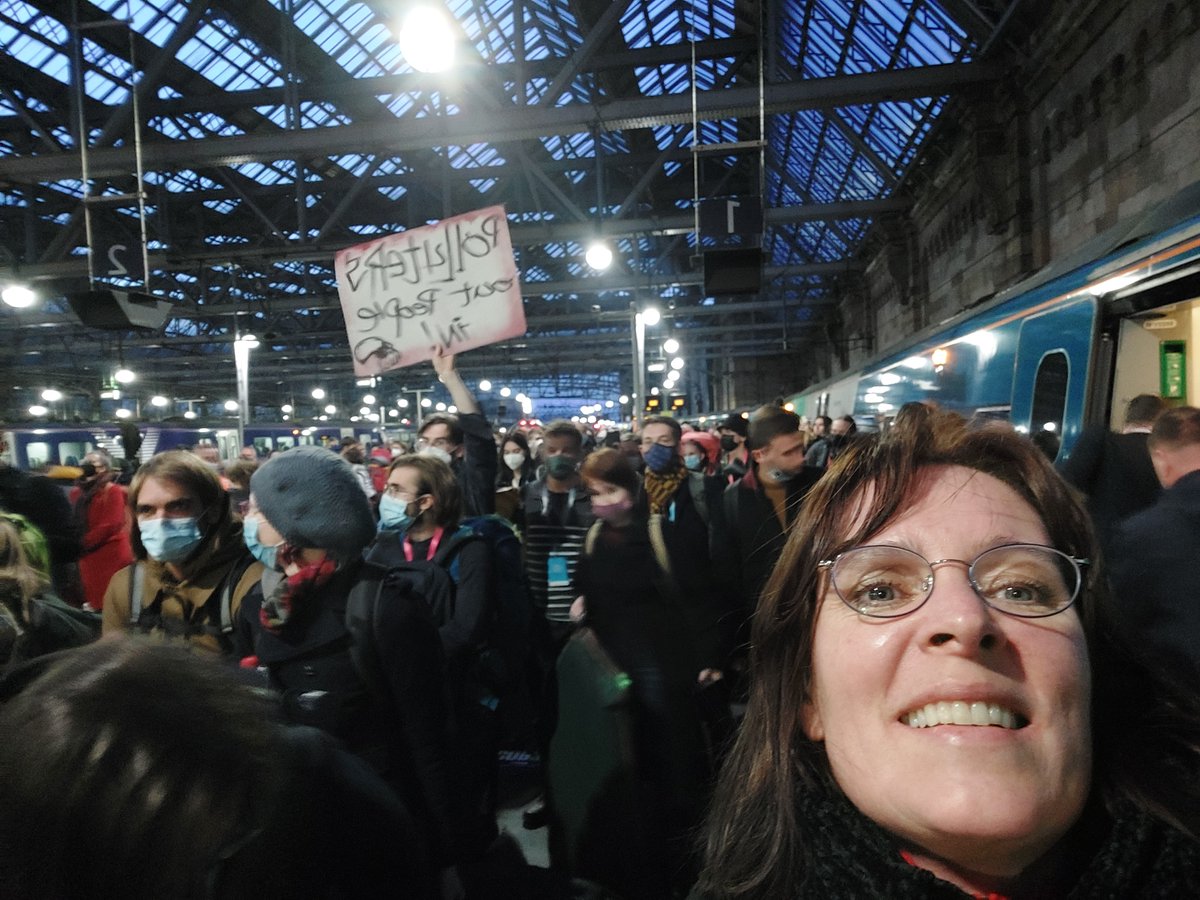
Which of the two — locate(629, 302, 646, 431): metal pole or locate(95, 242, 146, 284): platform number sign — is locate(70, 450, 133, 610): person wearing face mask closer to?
locate(95, 242, 146, 284): platform number sign

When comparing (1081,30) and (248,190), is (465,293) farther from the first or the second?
(248,190)

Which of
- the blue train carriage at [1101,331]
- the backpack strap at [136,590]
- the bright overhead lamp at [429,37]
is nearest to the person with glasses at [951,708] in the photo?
the backpack strap at [136,590]

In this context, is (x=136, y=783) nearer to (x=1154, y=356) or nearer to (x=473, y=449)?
(x=473, y=449)

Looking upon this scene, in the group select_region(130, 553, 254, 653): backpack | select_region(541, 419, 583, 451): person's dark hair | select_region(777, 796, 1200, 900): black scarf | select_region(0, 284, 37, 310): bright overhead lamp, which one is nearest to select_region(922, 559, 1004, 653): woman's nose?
select_region(777, 796, 1200, 900): black scarf

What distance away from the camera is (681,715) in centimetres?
247

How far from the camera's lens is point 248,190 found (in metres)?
16.9

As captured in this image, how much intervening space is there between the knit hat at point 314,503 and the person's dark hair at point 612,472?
1.14 metres

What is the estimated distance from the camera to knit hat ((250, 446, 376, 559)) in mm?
2088

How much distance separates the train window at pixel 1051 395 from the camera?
18.0 ft

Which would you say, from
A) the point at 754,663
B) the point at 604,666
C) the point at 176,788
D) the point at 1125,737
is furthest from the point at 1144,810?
the point at 604,666

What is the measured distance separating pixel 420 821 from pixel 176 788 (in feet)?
4.77

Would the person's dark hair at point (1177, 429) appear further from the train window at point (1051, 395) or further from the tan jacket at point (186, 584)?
the tan jacket at point (186, 584)

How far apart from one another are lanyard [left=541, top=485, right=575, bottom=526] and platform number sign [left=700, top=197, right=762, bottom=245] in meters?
5.16

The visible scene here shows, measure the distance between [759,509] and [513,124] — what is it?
26.0 ft
